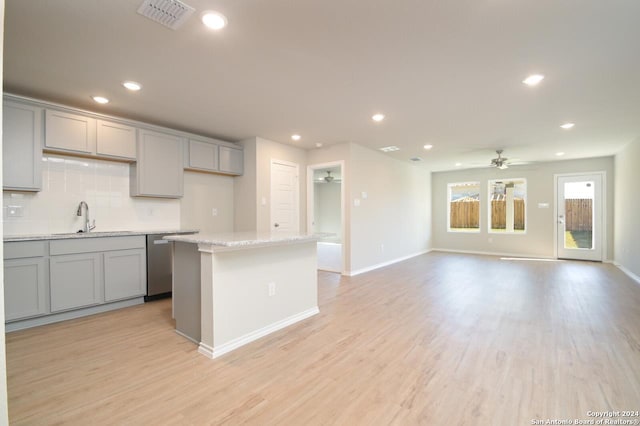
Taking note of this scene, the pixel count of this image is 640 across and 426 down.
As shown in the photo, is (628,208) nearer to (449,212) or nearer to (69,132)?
(449,212)

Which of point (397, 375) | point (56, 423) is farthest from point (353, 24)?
point (56, 423)

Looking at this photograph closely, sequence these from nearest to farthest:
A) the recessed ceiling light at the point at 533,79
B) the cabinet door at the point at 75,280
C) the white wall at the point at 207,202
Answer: the recessed ceiling light at the point at 533,79
the cabinet door at the point at 75,280
the white wall at the point at 207,202

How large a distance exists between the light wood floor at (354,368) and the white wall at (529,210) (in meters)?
4.19

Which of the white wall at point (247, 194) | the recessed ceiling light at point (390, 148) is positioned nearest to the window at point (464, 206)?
the recessed ceiling light at point (390, 148)

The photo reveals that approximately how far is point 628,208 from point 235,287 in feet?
23.2

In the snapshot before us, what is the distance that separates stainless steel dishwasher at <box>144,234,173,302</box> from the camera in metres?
3.87

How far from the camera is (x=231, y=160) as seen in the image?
200 inches

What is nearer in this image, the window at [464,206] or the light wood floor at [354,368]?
→ the light wood floor at [354,368]

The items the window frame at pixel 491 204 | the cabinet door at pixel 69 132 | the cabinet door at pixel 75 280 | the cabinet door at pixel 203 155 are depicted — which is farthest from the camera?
the window frame at pixel 491 204

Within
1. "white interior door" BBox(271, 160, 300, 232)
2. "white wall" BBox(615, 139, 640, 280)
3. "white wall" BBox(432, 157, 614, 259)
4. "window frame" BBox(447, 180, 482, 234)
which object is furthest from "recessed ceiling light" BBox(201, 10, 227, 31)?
"window frame" BBox(447, 180, 482, 234)

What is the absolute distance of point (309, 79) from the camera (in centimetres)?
294

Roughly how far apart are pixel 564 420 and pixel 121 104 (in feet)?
15.9

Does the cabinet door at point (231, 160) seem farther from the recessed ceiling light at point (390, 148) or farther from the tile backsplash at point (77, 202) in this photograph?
the recessed ceiling light at point (390, 148)

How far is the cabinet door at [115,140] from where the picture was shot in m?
3.65
